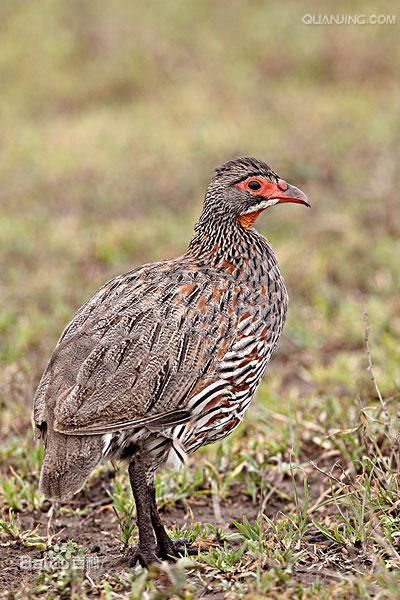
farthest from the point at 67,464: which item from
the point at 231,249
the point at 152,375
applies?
the point at 231,249

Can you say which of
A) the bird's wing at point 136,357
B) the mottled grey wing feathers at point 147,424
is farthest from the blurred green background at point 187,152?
the mottled grey wing feathers at point 147,424

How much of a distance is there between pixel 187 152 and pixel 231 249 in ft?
20.0

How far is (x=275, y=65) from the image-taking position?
13.0 meters

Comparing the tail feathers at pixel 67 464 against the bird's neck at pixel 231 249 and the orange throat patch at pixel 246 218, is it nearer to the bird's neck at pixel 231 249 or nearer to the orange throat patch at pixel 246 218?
the bird's neck at pixel 231 249

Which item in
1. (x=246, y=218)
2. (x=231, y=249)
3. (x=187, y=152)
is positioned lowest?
(x=231, y=249)

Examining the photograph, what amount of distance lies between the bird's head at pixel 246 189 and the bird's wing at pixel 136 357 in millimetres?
492

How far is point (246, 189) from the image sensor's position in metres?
4.41

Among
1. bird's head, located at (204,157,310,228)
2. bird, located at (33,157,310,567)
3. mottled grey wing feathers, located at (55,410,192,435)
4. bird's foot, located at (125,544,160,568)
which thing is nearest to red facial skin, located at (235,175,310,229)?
bird's head, located at (204,157,310,228)

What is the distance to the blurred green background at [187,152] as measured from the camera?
22.8ft

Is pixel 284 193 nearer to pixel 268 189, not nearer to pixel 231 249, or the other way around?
pixel 268 189

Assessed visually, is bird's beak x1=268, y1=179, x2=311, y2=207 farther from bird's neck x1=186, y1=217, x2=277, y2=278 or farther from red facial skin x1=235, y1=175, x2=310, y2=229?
bird's neck x1=186, y1=217, x2=277, y2=278

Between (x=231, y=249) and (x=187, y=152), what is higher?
(x=187, y=152)

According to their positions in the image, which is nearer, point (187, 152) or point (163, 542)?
point (163, 542)

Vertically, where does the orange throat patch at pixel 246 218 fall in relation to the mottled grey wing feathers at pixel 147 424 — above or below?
above
